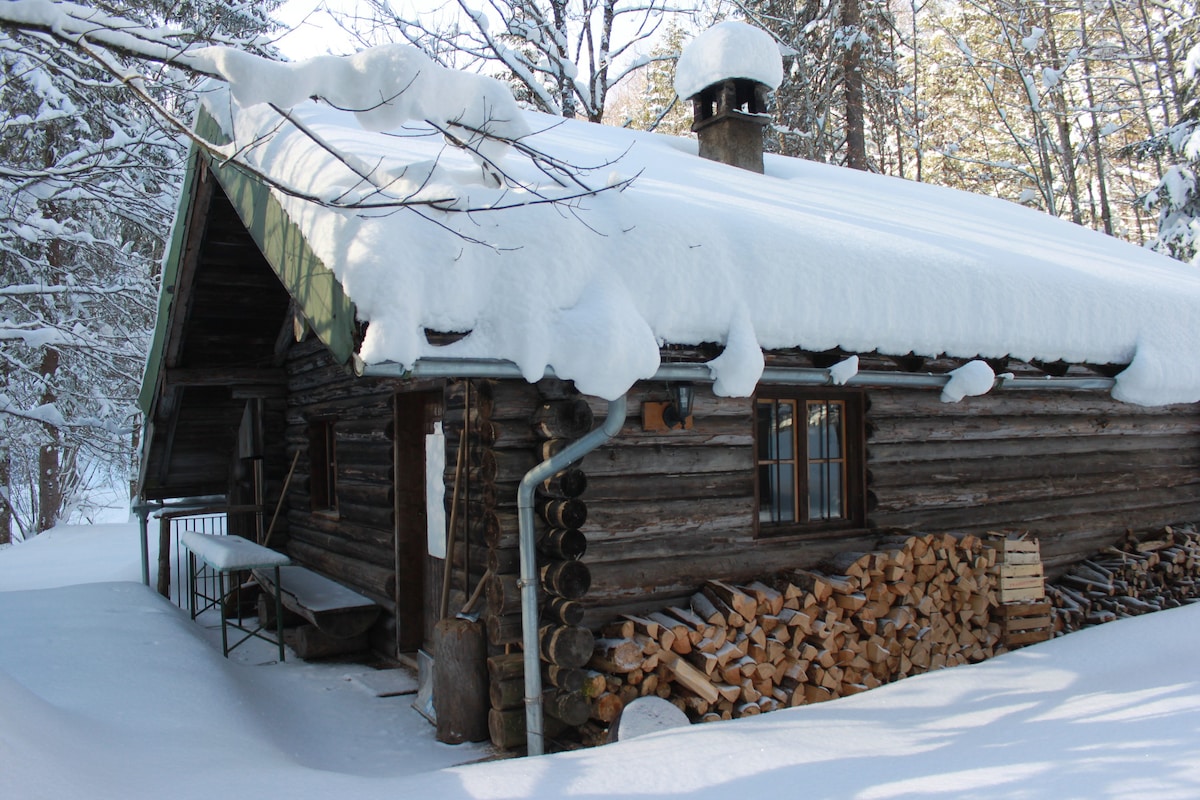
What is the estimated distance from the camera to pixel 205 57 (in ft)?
12.2

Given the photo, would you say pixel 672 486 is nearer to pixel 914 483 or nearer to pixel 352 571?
pixel 914 483

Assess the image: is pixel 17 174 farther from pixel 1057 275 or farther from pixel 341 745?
pixel 1057 275

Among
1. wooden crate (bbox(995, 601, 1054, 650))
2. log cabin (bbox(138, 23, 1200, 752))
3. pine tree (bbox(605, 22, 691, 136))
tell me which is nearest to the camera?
log cabin (bbox(138, 23, 1200, 752))

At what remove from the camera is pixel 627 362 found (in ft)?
15.5

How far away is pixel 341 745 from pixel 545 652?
1512 mm

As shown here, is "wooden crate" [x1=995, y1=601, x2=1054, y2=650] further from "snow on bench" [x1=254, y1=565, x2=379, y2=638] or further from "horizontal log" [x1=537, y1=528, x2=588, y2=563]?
"snow on bench" [x1=254, y1=565, x2=379, y2=638]

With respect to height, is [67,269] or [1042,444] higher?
[67,269]

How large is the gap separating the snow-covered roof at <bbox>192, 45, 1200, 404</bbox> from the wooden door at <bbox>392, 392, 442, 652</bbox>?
7.12ft

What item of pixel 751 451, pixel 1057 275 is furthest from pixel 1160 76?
pixel 751 451

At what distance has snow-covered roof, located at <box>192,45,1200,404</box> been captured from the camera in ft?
15.2

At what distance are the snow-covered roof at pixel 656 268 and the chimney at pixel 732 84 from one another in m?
0.82

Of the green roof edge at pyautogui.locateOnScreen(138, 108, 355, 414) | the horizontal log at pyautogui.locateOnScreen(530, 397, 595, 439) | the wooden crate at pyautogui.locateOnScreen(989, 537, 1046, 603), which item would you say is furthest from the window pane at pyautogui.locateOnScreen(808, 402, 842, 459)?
the green roof edge at pyautogui.locateOnScreen(138, 108, 355, 414)

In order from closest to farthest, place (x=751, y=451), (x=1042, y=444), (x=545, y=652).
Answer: (x=545, y=652) < (x=751, y=451) < (x=1042, y=444)

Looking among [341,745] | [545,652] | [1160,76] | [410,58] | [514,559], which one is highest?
[1160,76]
